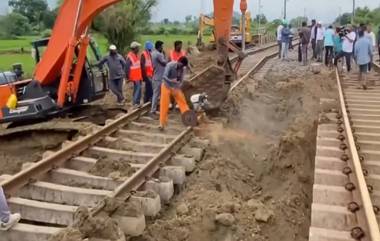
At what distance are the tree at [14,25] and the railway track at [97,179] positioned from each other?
216ft

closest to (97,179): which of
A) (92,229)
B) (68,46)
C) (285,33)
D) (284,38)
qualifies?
(92,229)

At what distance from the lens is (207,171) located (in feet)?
27.8

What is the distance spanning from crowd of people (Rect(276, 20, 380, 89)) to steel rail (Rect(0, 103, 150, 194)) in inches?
333

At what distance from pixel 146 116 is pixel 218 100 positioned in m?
1.75

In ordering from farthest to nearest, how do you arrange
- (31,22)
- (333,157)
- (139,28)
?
(31,22) → (139,28) → (333,157)

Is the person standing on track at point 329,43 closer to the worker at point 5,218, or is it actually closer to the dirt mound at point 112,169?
the dirt mound at point 112,169

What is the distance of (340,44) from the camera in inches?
821

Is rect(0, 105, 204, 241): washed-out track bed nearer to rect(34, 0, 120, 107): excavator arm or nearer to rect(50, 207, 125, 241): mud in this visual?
rect(50, 207, 125, 241): mud

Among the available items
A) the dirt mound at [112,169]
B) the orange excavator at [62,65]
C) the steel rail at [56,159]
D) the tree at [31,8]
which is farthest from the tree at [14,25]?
the dirt mound at [112,169]

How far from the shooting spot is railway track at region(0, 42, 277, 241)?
6062 millimetres

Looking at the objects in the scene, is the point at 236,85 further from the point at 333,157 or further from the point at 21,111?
the point at 333,157

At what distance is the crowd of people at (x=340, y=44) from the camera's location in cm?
1617

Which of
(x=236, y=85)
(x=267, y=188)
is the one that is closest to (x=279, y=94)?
(x=236, y=85)

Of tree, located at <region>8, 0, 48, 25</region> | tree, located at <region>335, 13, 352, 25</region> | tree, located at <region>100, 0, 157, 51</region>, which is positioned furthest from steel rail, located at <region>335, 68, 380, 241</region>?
tree, located at <region>335, 13, 352, 25</region>
